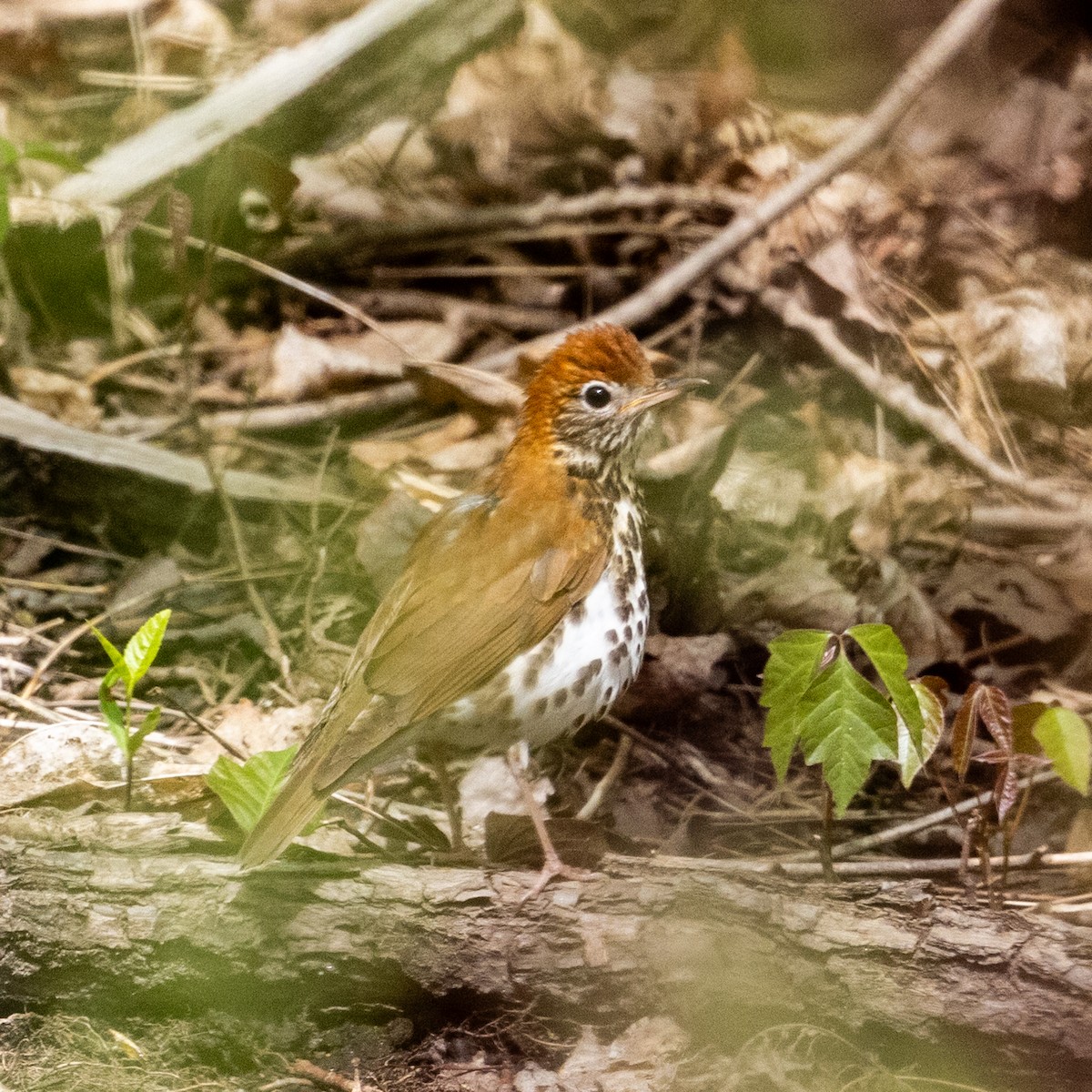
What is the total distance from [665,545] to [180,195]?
161 cm

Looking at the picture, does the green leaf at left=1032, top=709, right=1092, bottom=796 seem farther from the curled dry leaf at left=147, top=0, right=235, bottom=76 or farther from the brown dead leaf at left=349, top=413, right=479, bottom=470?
the curled dry leaf at left=147, top=0, right=235, bottom=76

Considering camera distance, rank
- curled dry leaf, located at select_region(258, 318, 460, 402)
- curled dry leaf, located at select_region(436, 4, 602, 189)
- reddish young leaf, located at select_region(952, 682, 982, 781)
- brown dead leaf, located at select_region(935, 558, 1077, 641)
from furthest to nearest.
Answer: curled dry leaf, located at select_region(436, 4, 602, 189) < curled dry leaf, located at select_region(258, 318, 460, 402) < brown dead leaf, located at select_region(935, 558, 1077, 641) < reddish young leaf, located at select_region(952, 682, 982, 781)

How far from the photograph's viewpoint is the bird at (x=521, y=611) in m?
2.71

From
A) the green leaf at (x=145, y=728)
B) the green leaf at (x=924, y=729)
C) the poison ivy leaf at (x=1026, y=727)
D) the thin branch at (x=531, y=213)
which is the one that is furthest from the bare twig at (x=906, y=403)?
the green leaf at (x=145, y=728)

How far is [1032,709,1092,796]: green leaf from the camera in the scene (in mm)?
2305

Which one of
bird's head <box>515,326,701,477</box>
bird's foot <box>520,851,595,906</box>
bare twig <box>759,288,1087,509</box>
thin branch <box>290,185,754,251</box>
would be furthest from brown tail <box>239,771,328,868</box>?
thin branch <box>290,185,754,251</box>

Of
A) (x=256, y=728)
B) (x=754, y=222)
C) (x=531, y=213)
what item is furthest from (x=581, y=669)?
(x=531, y=213)

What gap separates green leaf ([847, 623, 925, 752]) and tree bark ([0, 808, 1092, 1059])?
1.13ft

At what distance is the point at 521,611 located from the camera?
2.84 meters

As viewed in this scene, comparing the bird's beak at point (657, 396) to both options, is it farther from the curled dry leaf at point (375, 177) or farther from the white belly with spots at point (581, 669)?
the curled dry leaf at point (375, 177)

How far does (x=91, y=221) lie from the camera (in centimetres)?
462

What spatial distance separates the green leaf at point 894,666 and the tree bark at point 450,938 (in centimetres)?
35

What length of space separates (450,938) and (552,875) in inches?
9.6

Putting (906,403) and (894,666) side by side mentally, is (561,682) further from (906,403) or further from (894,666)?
(906,403)
